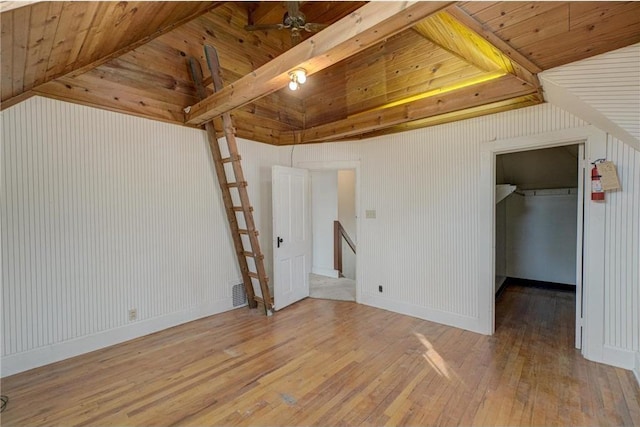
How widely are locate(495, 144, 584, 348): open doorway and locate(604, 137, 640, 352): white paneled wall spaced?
5.49 feet

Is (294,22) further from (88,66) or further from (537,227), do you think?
(537,227)

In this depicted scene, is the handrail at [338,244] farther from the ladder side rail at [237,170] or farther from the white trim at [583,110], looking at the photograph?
the white trim at [583,110]

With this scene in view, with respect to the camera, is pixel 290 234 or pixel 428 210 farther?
pixel 290 234

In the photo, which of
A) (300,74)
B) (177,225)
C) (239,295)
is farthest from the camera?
(239,295)

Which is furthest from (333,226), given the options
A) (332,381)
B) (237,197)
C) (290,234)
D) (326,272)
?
(332,381)

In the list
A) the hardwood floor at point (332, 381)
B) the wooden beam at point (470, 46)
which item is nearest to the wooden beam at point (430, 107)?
the wooden beam at point (470, 46)

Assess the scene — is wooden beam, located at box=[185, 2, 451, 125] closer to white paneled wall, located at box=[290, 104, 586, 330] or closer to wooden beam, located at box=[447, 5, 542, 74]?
wooden beam, located at box=[447, 5, 542, 74]

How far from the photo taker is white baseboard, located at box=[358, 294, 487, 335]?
325cm

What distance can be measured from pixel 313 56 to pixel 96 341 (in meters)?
3.42

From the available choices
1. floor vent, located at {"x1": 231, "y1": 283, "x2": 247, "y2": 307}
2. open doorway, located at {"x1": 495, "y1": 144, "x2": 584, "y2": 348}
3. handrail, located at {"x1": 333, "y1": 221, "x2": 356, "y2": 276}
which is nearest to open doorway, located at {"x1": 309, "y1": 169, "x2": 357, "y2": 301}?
handrail, located at {"x1": 333, "y1": 221, "x2": 356, "y2": 276}

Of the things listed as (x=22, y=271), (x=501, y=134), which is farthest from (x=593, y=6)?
(x=22, y=271)

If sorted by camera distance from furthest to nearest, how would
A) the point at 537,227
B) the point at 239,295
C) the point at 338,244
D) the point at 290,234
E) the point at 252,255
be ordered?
the point at 338,244, the point at 537,227, the point at 290,234, the point at 239,295, the point at 252,255

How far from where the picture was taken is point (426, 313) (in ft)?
11.8

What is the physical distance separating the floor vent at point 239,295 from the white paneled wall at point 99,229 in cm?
18
